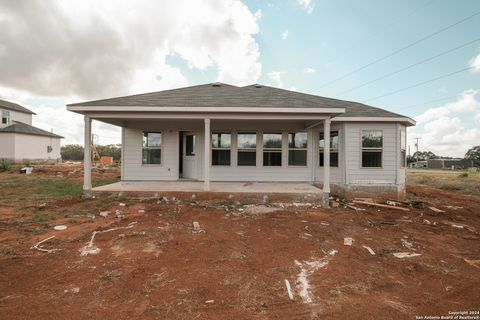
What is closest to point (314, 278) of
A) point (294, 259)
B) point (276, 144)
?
point (294, 259)

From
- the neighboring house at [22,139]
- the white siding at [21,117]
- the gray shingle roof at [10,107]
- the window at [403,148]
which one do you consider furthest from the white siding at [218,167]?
the white siding at [21,117]

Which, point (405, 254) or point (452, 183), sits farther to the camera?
point (452, 183)

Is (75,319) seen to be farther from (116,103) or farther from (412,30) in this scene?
(412,30)

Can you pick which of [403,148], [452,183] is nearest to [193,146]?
[403,148]

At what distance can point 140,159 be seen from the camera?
33.8ft

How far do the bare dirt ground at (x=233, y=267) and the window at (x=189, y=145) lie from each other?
14.3ft

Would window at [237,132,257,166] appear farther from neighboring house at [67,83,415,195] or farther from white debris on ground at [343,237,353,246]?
white debris on ground at [343,237,353,246]

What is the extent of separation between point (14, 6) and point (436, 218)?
1947 centimetres

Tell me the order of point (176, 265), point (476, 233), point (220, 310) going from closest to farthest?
point (220, 310), point (176, 265), point (476, 233)

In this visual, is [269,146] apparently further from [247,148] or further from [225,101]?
[225,101]

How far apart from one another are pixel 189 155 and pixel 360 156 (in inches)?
273

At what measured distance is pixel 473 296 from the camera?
2.98 meters

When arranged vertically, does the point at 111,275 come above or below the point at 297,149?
below

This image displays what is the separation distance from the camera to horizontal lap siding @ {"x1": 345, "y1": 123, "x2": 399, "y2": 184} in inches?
370
